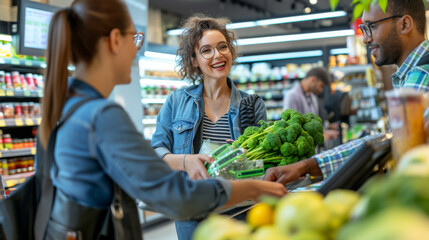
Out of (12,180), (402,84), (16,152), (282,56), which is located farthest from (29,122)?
(282,56)

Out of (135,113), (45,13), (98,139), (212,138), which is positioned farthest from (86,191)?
(135,113)

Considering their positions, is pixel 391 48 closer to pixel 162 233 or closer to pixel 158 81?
pixel 162 233

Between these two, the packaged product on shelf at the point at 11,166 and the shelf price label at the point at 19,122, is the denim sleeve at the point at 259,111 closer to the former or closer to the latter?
the shelf price label at the point at 19,122

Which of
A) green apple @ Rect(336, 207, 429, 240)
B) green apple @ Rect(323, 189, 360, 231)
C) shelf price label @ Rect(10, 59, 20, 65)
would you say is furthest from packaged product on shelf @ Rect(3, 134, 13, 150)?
green apple @ Rect(336, 207, 429, 240)

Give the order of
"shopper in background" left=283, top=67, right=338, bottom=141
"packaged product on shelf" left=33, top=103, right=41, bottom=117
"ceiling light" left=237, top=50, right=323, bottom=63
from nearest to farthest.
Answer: "packaged product on shelf" left=33, top=103, right=41, bottom=117, "shopper in background" left=283, top=67, right=338, bottom=141, "ceiling light" left=237, top=50, right=323, bottom=63

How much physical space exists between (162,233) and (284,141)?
15.5ft

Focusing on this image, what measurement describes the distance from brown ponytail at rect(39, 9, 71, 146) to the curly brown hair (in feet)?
4.34

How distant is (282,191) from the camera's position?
1461 millimetres

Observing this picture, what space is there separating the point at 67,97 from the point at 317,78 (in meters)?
5.76

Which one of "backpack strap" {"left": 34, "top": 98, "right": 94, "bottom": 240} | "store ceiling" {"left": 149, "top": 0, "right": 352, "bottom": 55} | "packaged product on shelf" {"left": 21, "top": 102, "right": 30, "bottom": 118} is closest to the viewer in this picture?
"backpack strap" {"left": 34, "top": 98, "right": 94, "bottom": 240}

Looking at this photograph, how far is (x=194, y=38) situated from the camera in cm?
264

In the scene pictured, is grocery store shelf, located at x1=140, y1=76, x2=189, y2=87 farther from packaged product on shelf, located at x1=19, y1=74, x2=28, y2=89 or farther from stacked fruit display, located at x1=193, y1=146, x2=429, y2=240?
stacked fruit display, located at x1=193, y1=146, x2=429, y2=240

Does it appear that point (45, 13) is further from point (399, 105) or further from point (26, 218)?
point (399, 105)

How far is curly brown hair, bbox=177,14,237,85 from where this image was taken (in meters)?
2.63
